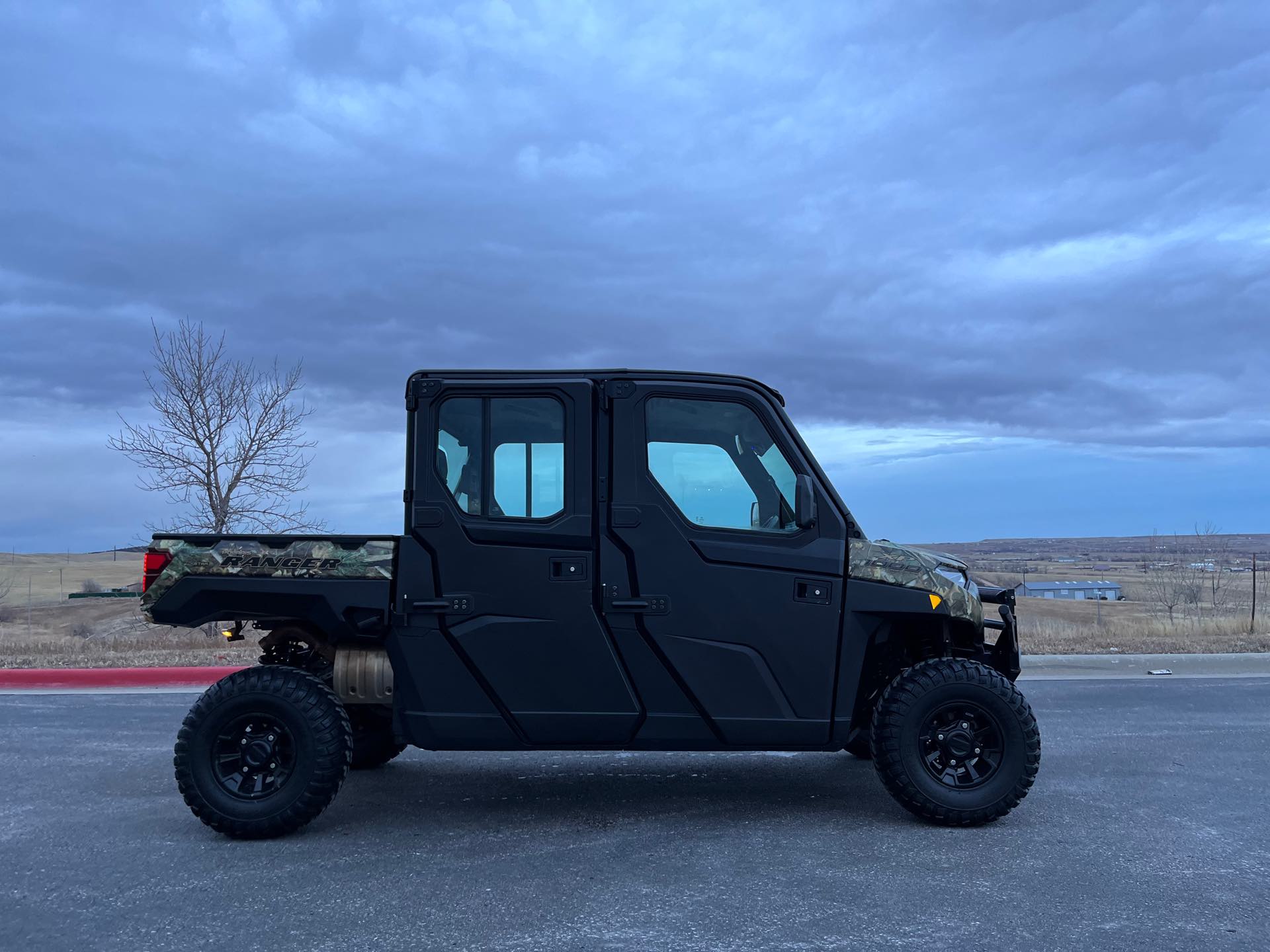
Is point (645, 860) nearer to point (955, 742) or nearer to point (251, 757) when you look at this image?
point (955, 742)

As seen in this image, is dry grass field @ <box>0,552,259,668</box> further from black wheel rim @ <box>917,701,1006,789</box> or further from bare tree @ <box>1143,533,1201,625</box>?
bare tree @ <box>1143,533,1201,625</box>

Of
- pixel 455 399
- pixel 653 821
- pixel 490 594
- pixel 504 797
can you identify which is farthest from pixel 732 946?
pixel 455 399

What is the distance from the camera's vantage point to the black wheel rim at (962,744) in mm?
5453

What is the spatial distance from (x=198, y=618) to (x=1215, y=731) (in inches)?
293

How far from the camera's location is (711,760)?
7371 mm

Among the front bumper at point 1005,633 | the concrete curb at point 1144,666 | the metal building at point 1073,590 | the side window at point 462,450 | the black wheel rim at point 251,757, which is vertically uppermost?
the side window at point 462,450

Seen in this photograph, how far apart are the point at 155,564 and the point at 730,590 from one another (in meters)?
3.03

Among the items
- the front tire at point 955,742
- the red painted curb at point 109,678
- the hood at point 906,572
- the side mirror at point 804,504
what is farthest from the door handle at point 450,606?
the red painted curb at point 109,678

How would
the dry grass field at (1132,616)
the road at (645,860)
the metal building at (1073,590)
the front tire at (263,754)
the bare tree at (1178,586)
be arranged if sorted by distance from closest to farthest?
the road at (645,860) → the front tire at (263,754) → the dry grass field at (1132,616) → the bare tree at (1178,586) → the metal building at (1073,590)

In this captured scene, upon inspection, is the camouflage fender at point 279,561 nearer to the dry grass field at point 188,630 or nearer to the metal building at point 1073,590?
the dry grass field at point 188,630

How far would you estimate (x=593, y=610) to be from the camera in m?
5.38

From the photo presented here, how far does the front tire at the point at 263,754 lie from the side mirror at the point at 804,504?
2542mm

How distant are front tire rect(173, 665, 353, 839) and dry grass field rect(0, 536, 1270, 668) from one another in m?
6.75

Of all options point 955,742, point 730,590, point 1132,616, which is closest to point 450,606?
point 730,590
